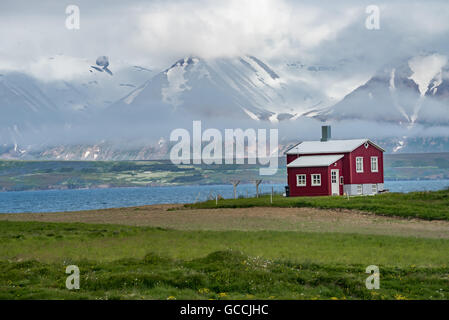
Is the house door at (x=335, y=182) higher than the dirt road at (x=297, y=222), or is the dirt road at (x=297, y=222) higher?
the house door at (x=335, y=182)

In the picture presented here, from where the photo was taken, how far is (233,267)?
23422 mm

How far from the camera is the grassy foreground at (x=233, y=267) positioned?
2011 cm

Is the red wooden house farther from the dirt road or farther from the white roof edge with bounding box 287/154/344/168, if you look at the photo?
the dirt road

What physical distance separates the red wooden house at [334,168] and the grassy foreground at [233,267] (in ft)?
132

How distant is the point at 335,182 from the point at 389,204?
21.8 metres

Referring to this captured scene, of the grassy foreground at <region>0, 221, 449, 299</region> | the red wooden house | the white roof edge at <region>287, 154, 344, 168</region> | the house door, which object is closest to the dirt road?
the grassy foreground at <region>0, 221, 449, 299</region>

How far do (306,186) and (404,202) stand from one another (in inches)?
805

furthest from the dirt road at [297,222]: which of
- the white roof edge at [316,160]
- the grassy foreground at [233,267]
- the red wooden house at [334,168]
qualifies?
the white roof edge at [316,160]

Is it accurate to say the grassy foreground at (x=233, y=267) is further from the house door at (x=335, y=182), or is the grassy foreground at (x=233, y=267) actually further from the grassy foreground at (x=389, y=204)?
the house door at (x=335, y=182)

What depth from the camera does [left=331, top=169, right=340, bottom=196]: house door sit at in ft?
262

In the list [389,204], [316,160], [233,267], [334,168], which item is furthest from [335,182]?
[233,267]

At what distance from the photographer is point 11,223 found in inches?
2071
